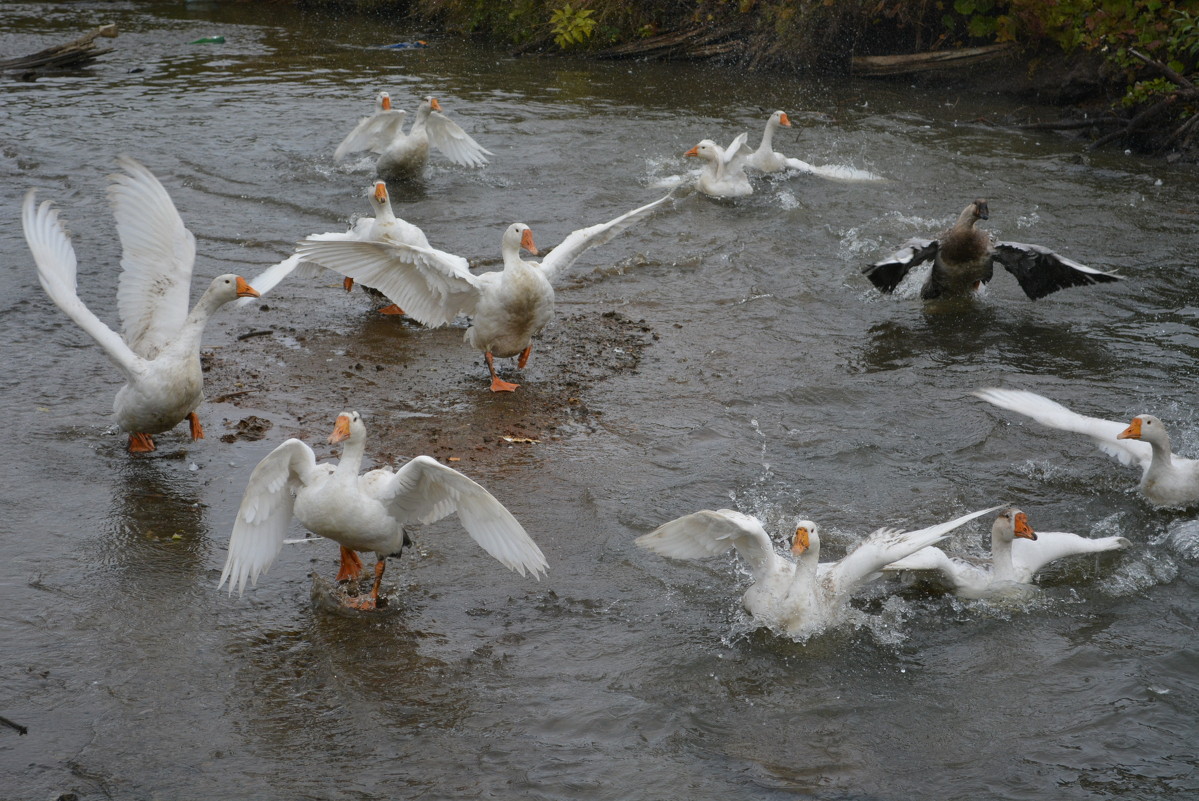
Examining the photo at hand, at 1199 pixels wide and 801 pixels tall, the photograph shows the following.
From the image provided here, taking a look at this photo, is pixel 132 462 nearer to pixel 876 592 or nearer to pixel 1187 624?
pixel 876 592

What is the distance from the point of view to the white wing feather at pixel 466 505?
4.48 m

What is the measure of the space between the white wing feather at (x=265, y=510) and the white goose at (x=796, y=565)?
1.53m

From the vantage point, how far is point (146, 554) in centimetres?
505

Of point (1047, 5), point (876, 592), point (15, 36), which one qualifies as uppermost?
point (1047, 5)

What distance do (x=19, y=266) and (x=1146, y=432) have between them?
8197mm

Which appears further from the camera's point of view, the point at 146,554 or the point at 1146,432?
the point at 1146,432

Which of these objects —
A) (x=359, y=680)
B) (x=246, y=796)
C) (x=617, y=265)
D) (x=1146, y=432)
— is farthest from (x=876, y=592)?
(x=617, y=265)

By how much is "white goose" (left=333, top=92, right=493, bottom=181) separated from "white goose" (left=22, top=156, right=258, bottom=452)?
5934 millimetres

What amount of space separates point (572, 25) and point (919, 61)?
19.7 feet

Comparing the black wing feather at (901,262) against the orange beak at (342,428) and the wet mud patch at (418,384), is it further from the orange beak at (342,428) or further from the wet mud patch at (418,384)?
the orange beak at (342,428)

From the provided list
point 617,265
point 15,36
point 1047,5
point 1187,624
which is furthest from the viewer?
point 15,36

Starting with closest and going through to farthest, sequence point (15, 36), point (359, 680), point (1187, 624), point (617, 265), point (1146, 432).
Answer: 1. point (359, 680)
2. point (1187, 624)
3. point (1146, 432)
4. point (617, 265)
5. point (15, 36)

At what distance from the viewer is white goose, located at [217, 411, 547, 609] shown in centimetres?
451

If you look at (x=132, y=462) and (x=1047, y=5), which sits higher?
(x=1047, y=5)
